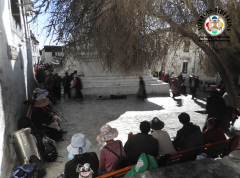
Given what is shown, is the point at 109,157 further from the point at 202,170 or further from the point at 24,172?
the point at 202,170

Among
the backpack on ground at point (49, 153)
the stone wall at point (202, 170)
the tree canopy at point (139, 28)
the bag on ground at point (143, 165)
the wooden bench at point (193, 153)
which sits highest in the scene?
the tree canopy at point (139, 28)

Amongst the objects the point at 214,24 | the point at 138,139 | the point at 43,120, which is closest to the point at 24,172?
the point at 138,139

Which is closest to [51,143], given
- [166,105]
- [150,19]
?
[150,19]

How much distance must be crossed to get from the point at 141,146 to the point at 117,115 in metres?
4.62

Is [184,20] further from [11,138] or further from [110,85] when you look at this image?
[110,85]

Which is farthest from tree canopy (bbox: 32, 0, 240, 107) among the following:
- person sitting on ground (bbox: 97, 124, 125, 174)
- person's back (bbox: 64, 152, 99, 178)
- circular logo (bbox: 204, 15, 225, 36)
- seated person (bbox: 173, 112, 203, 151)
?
person's back (bbox: 64, 152, 99, 178)

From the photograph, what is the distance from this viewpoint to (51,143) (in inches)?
162

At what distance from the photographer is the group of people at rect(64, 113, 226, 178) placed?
2.75 metres

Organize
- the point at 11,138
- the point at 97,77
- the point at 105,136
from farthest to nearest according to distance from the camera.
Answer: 1. the point at 97,77
2. the point at 11,138
3. the point at 105,136

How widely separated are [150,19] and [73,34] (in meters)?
1.73

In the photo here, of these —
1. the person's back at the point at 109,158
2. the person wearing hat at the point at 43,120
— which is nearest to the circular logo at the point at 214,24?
the person's back at the point at 109,158

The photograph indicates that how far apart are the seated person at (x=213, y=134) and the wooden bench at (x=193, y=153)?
15cm

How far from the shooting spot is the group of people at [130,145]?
275 cm

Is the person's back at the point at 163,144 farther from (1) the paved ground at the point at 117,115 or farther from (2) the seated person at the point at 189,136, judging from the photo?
(1) the paved ground at the point at 117,115
